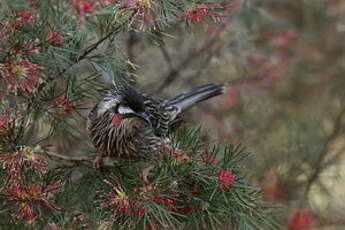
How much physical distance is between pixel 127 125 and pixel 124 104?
215 millimetres

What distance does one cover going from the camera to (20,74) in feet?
6.89

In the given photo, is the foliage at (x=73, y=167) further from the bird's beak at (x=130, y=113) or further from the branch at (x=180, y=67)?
the branch at (x=180, y=67)

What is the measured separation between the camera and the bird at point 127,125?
9.25 ft

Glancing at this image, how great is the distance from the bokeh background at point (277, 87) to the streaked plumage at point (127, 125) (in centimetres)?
21

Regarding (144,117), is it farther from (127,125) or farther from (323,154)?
(323,154)

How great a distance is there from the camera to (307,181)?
3.49 metres

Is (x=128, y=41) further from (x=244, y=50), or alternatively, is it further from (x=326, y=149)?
(x=326, y=149)

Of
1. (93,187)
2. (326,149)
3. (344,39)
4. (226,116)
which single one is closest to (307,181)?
(326,149)

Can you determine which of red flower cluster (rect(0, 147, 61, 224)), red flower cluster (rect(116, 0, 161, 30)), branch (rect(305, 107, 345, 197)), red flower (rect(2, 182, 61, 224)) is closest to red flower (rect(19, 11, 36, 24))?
red flower cluster (rect(116, 0, 161, 30))

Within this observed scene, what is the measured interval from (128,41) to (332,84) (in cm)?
172

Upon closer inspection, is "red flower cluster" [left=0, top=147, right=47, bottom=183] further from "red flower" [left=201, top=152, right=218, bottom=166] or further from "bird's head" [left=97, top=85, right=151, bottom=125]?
"bird's head" [left=97, top=85, right=151, bottom=125]

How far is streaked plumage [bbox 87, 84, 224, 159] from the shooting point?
111 inches

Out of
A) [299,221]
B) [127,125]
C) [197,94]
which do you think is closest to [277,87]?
[197,94]


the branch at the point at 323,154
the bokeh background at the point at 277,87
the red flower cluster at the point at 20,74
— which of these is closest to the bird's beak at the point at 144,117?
the bokeh background at the point at 277,87
